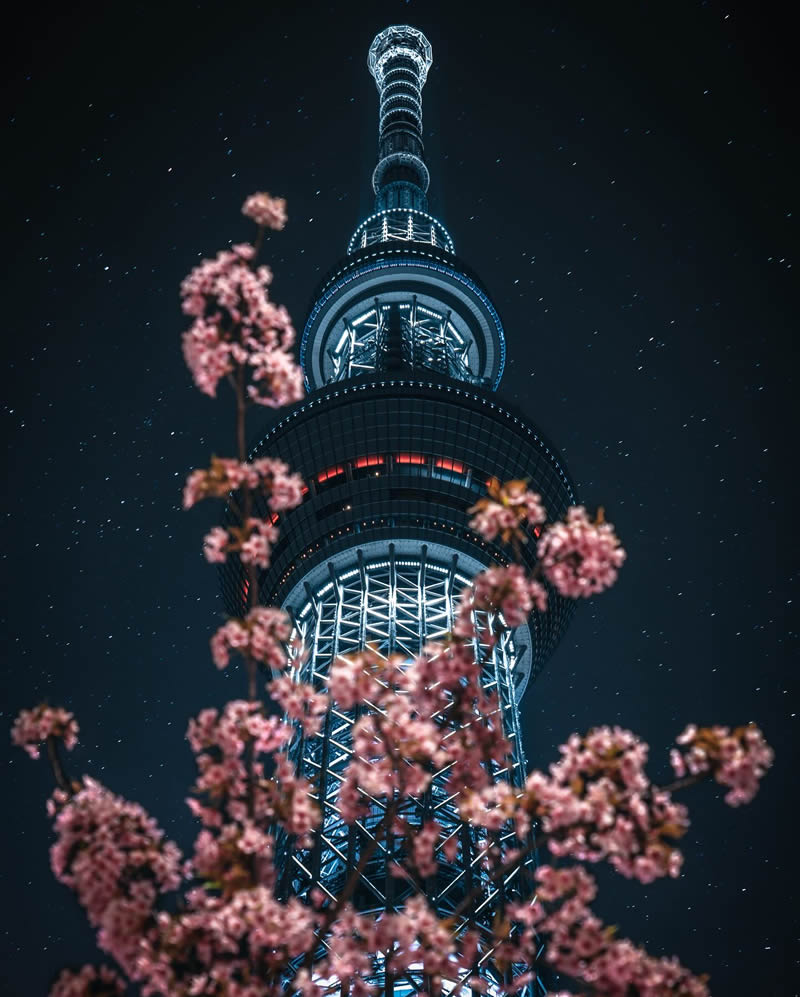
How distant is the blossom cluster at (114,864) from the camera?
23.4ft

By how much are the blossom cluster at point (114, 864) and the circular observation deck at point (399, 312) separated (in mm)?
41701

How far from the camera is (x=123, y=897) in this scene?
725cm

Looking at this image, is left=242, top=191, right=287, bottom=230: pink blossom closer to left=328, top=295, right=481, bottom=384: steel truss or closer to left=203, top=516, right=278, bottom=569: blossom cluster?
left=203, top=516, right=278, bottom=569: blossom cluster

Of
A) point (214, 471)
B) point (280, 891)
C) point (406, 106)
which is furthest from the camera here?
point (406, 106)

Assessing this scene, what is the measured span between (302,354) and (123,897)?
4677cm

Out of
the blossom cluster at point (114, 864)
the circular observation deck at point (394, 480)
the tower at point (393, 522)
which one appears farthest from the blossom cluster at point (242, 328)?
the circular observation deck at point (394, 480)

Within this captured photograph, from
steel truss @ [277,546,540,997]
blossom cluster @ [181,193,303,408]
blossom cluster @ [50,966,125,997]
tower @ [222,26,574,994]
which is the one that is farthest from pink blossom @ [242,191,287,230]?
tower @ [222,26,574,994]

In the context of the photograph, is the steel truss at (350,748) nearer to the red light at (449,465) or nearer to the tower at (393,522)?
the tower at (393,522)

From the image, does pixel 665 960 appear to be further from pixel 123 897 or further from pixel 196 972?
pixel 123 897

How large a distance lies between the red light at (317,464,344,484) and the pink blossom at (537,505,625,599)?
99.8 feet

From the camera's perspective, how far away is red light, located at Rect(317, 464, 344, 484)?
39.1 m

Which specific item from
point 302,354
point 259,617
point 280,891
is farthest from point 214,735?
point 302,354

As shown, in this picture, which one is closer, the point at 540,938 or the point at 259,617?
the point at 259,617

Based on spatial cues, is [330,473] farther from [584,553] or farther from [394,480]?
[584,553]
